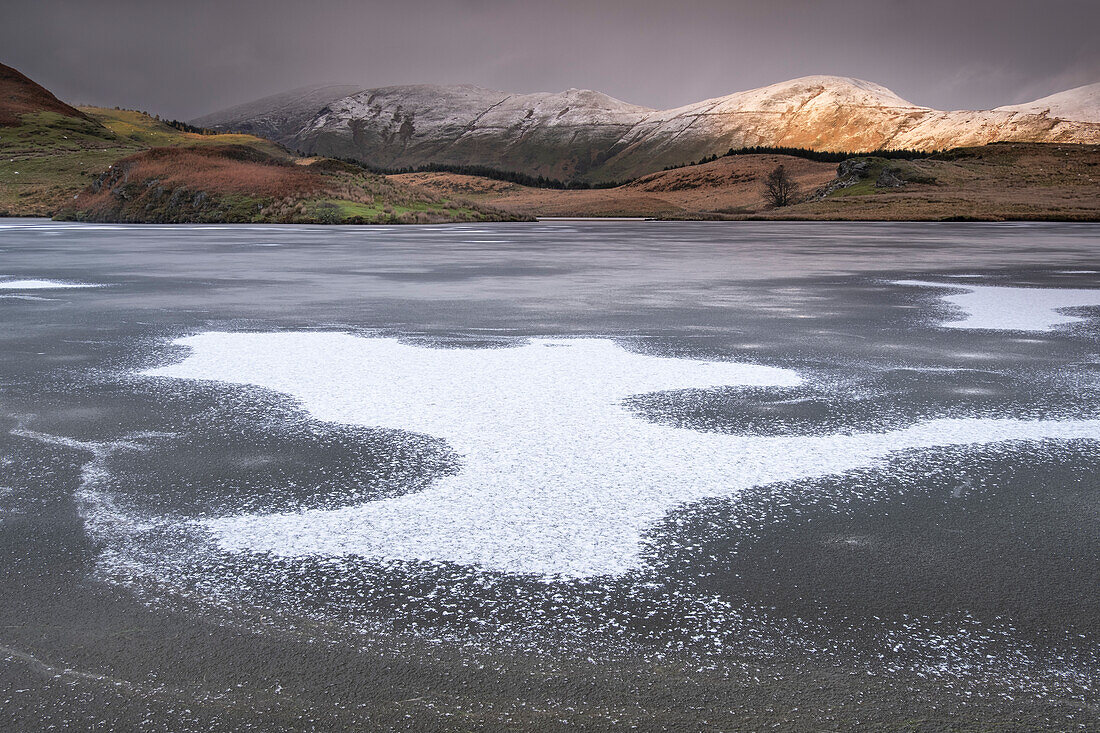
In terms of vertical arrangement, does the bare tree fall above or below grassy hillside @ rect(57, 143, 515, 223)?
above

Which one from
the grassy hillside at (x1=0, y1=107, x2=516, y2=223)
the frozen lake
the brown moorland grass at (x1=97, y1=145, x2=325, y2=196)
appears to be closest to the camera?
the frozen lake

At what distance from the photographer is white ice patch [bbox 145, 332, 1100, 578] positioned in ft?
11.9

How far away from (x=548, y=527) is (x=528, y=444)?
50.7 inches

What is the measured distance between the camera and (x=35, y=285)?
1352 centimetres

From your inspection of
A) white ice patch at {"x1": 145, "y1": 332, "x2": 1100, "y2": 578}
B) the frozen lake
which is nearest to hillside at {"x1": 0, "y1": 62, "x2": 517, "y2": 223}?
the frozen lake

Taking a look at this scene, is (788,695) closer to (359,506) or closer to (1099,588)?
(1099,588)

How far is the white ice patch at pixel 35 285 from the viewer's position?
43.0 feet

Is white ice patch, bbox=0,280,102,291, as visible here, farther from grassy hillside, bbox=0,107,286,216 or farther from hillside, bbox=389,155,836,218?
hillside, bbox=389,155,836,218

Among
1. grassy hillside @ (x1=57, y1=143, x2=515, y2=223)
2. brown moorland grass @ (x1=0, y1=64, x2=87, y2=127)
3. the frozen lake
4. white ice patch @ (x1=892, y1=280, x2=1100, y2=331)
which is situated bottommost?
the frozen lake

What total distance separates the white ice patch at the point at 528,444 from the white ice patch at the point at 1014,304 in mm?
4049

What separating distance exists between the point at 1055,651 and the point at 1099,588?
0.63m

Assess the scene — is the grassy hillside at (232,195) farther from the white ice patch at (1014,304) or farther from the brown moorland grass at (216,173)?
the white ice patch at (1014,304)

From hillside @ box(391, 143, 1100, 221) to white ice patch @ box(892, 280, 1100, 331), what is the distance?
41857 millimetres

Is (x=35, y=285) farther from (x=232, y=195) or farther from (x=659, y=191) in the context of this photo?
(x=659, y=191)
